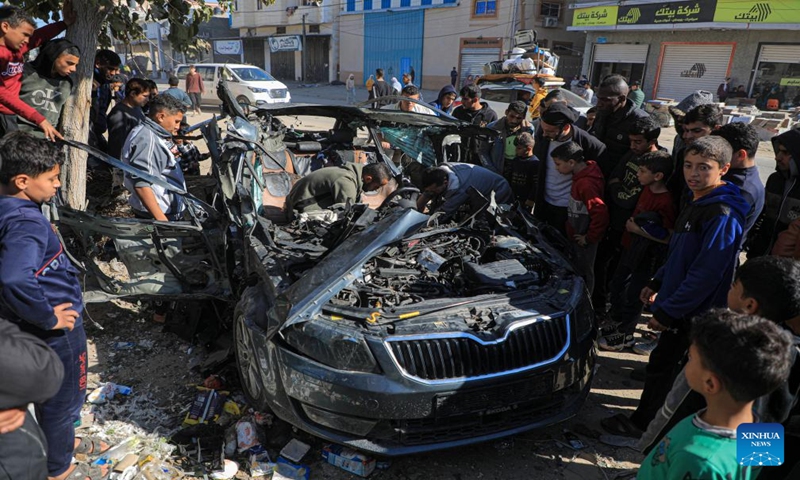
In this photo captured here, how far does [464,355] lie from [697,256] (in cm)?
133

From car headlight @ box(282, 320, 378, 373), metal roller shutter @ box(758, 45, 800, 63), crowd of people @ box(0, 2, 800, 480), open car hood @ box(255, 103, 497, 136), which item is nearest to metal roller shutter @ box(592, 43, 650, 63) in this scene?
metal roller shutter @ box(758, 45, 800, 63)

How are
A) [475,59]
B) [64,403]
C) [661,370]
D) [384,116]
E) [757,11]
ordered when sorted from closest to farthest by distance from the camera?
[64,403]
[661,370]
[384,116]
[757,11]
[475,59]

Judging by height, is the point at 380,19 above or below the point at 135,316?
above

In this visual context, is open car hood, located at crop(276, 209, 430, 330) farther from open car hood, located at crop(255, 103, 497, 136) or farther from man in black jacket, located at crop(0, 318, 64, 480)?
open car hood, located at crop(255, 103, 497, 136)

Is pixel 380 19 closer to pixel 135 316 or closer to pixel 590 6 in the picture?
pixel 590 6

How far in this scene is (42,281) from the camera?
2.18m

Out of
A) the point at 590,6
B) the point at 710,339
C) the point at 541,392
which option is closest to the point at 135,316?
the point at 541,392

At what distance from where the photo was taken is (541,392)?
2498 mm

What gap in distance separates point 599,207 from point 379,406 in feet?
7.77

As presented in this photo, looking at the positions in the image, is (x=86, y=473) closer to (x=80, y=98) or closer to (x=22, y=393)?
(x=22, y=393)

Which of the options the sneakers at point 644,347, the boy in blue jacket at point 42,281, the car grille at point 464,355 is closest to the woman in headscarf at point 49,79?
the boy in blue jacket at point 42,281

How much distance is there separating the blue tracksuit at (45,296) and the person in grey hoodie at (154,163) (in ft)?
4.31

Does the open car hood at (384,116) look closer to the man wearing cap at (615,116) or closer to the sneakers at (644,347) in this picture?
the man wearing cap at (615,116)

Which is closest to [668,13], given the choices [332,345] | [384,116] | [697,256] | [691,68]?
[691,68]
